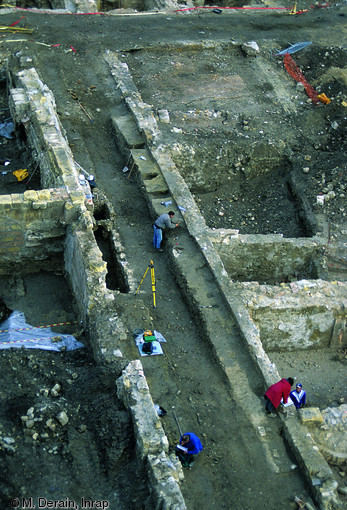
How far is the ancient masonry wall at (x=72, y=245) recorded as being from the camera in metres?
9.52

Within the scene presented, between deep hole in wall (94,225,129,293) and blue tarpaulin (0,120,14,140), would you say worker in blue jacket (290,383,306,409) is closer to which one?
deep hole in wall (94,225,129,293)

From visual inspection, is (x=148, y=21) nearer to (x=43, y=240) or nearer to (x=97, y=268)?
(x=43, y=240)

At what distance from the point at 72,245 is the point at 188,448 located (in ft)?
15.9

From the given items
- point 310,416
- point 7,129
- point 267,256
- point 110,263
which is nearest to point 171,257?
point 110,263

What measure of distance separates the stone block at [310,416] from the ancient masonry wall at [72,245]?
2.19 meters

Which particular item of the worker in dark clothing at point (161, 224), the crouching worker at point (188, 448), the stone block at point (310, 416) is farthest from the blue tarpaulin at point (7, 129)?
the stone block at point (310, 416)

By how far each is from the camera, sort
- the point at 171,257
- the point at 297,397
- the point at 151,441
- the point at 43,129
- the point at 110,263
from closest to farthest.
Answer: the point at 151,441 → the point at 297,397 → the point at 171,257 → the point at 110,263 → the point at 43,129

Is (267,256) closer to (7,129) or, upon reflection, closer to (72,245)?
(72,245)

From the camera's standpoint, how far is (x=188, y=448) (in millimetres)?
9602

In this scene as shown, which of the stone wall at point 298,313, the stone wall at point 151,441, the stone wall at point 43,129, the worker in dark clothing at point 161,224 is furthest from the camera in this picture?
the stone wall at point 43,129

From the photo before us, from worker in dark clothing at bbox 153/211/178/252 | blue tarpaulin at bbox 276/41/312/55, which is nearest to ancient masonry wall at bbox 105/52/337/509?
worker in dark clothing at bbox 153/211/178/252

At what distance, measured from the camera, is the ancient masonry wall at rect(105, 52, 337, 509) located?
9633 mm

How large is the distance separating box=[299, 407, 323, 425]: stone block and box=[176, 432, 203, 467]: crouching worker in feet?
5.53

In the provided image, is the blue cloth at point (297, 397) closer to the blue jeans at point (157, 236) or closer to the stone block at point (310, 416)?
the stone block at point (310, 416)
